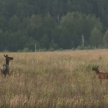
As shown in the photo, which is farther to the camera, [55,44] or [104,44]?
[104,44]

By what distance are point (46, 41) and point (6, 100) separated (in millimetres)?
76660

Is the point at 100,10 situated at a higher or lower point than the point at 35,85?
higher

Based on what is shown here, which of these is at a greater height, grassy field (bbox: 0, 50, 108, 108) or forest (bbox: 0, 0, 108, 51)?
forest (bbox: 0, 0, 108, 51)

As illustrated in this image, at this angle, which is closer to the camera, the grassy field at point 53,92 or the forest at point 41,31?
the grassy field at point 53,92

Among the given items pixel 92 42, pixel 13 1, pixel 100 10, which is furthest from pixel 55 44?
pixel 100 10

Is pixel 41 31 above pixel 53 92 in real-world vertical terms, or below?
above

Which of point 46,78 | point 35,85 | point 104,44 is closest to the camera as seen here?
point 35,85

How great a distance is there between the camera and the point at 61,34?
8525 cm

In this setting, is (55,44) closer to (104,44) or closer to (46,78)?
(104,44)

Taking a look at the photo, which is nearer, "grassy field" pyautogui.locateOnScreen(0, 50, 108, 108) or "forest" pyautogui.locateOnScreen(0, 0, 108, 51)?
"grassy field" pyautogui.locateOnScreen(0, 50, 108, 108)

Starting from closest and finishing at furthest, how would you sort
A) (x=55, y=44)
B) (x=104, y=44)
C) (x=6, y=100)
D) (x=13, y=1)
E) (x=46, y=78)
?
(x=6, y=100) < (x=46, y=78) < (x=55, y=44) < (x=104, y=44) < (x=13, y=1)

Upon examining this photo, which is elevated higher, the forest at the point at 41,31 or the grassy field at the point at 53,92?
the forest at the point at 41,31

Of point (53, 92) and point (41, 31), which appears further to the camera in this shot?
point (41, 31)

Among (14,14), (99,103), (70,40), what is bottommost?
(99,103)
